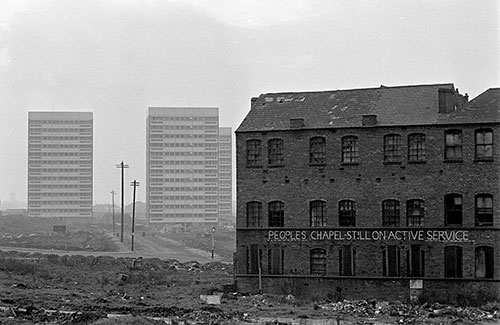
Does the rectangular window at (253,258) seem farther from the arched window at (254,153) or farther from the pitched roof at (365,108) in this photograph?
the pitched roof at (365,108)

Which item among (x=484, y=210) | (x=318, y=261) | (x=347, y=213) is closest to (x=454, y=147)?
A: (x=484, y=210)

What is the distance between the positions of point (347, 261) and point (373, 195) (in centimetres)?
365

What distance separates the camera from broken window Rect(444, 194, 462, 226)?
1591 inches

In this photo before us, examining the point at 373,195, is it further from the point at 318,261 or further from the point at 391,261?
the point at 318,261

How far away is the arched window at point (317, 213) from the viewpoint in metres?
43.2

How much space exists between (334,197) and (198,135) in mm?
134599

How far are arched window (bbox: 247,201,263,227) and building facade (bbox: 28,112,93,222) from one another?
149797 mm

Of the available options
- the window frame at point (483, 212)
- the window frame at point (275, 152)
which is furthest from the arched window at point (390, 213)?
the window frame at point (275, 152)

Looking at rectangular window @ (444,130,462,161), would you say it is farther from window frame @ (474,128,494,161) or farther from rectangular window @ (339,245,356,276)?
rectangular window @ (339,245,356,276)

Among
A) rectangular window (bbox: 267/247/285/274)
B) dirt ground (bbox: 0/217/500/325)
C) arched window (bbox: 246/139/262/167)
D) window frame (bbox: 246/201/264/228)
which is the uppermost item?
arched window (bbox: 246/139/262/167)

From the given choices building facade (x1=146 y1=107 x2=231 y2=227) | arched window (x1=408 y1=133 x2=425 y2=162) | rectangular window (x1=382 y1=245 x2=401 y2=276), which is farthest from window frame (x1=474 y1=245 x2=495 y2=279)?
building facade (x1=146 y1=107 x2=231 y2=227)

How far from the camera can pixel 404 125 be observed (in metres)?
41.5

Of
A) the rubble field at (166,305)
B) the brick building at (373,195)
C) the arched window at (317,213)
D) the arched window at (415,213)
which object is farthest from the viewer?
the arched window at (317,213)

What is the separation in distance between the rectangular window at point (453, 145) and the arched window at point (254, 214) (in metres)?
10.3
